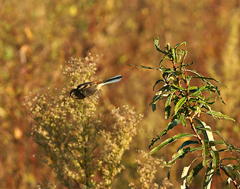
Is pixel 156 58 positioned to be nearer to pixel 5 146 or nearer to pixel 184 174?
pixel 5 146

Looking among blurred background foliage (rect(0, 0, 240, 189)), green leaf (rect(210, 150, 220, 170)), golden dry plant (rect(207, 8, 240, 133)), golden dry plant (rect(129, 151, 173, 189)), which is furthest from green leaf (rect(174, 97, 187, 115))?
golden dry plant (rect(207, 8, 240, 133))

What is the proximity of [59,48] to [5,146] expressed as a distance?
166 centimetres

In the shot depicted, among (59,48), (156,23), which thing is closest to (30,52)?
(59,48)

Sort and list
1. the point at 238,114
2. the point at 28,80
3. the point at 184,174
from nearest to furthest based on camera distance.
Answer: the point at 184,174, the point at 238,114, the point at 28,80

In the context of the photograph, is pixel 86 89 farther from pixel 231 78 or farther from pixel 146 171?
pixel 231 78

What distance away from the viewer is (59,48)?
6.18 meters

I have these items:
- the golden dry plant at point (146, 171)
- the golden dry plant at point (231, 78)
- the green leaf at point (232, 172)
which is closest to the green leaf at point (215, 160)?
the green leaf at point (232, 172)

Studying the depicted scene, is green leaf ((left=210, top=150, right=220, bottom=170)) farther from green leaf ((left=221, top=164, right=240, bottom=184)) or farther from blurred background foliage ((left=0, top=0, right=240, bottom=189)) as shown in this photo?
blurred background foliage ((left=0, top=0, right=240, bottom=189))

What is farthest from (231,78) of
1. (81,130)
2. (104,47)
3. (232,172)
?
(232,172)

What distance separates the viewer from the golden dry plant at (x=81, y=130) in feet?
6.53

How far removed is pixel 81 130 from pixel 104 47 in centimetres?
466

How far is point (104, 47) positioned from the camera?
6.60 metres

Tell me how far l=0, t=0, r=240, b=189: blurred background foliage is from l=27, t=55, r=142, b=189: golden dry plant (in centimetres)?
207

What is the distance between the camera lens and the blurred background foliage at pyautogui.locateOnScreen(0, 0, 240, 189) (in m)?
4.82
